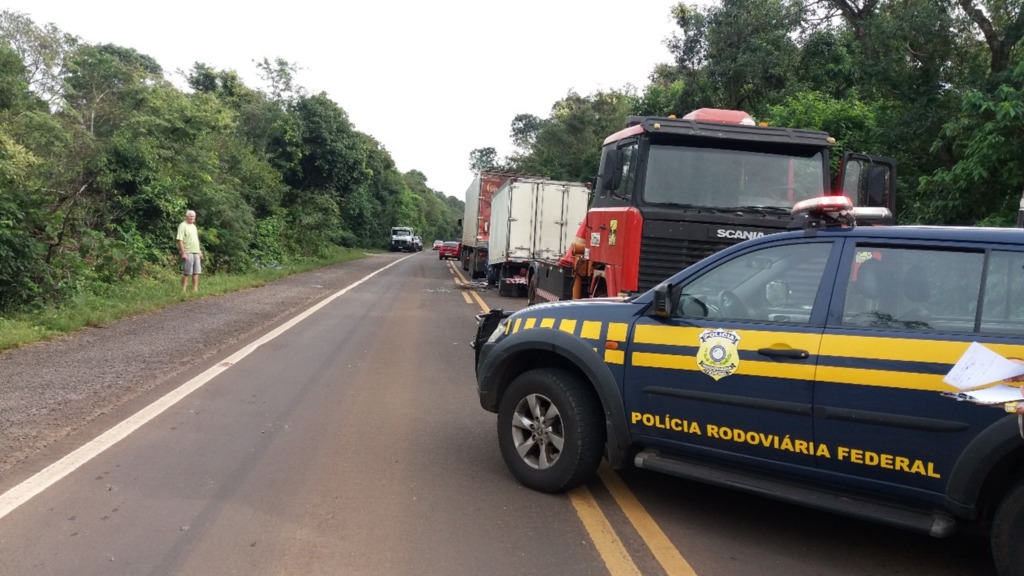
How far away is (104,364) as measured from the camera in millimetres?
9117

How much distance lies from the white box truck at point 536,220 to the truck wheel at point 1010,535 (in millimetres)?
16502

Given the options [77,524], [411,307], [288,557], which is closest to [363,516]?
[288,557]

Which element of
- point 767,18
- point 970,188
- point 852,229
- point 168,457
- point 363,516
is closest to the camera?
point 852,229

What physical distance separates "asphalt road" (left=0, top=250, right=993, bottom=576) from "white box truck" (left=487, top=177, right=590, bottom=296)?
13003 millimetres

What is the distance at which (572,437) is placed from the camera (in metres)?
5.04

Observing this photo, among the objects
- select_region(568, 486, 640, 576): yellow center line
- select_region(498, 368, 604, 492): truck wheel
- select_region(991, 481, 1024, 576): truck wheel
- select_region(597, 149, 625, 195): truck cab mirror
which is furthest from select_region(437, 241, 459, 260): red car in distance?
select_region(991, 481, 1024, 576): truck wheel

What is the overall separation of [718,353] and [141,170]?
18.1 meters

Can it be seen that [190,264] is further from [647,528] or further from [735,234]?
[647,528]

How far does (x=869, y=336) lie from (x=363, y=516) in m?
2.91

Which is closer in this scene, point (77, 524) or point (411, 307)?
point (77, 524)

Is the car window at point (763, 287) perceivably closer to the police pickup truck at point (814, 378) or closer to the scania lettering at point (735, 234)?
the police pickup truck at point (814, 378)

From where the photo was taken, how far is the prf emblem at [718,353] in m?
4.42

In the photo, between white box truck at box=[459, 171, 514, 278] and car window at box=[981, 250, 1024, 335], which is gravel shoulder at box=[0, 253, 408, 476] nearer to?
car window at box=[981, 250, 1024, 335]

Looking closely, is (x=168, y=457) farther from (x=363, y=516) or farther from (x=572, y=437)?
(x=572, y=437)
